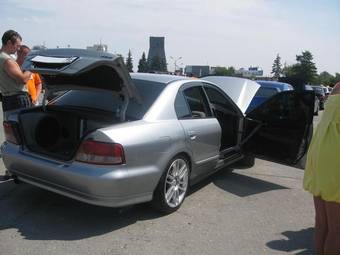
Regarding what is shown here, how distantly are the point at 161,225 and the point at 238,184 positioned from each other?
2.11 m

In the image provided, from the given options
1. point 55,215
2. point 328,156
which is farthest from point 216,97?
point 328,156

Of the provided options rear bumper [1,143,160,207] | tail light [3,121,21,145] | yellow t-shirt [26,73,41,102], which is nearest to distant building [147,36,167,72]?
yellow t-shirt [26,73,41,102]

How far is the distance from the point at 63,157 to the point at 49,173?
20 centimetres

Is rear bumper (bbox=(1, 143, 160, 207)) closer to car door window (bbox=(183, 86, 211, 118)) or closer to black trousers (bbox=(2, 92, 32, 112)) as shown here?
car door window (bbox=(183, 86, 211, 118))

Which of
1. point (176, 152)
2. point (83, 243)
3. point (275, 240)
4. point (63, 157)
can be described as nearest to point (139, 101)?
point (176, 152)

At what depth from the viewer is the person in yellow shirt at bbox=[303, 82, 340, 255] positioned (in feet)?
9.64

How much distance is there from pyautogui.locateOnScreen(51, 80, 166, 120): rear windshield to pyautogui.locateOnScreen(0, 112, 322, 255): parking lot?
106 cm

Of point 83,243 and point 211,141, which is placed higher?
point 211,141

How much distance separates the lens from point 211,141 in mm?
5797

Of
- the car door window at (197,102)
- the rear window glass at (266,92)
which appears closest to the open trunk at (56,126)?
the car door window at (197,102)

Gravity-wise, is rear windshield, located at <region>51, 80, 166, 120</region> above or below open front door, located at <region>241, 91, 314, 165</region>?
above

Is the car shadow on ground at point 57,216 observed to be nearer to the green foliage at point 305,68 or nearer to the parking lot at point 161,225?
the parking lot at point 161,225

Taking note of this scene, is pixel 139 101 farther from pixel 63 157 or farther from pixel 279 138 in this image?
pixel 279 138

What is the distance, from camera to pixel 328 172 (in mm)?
2955
